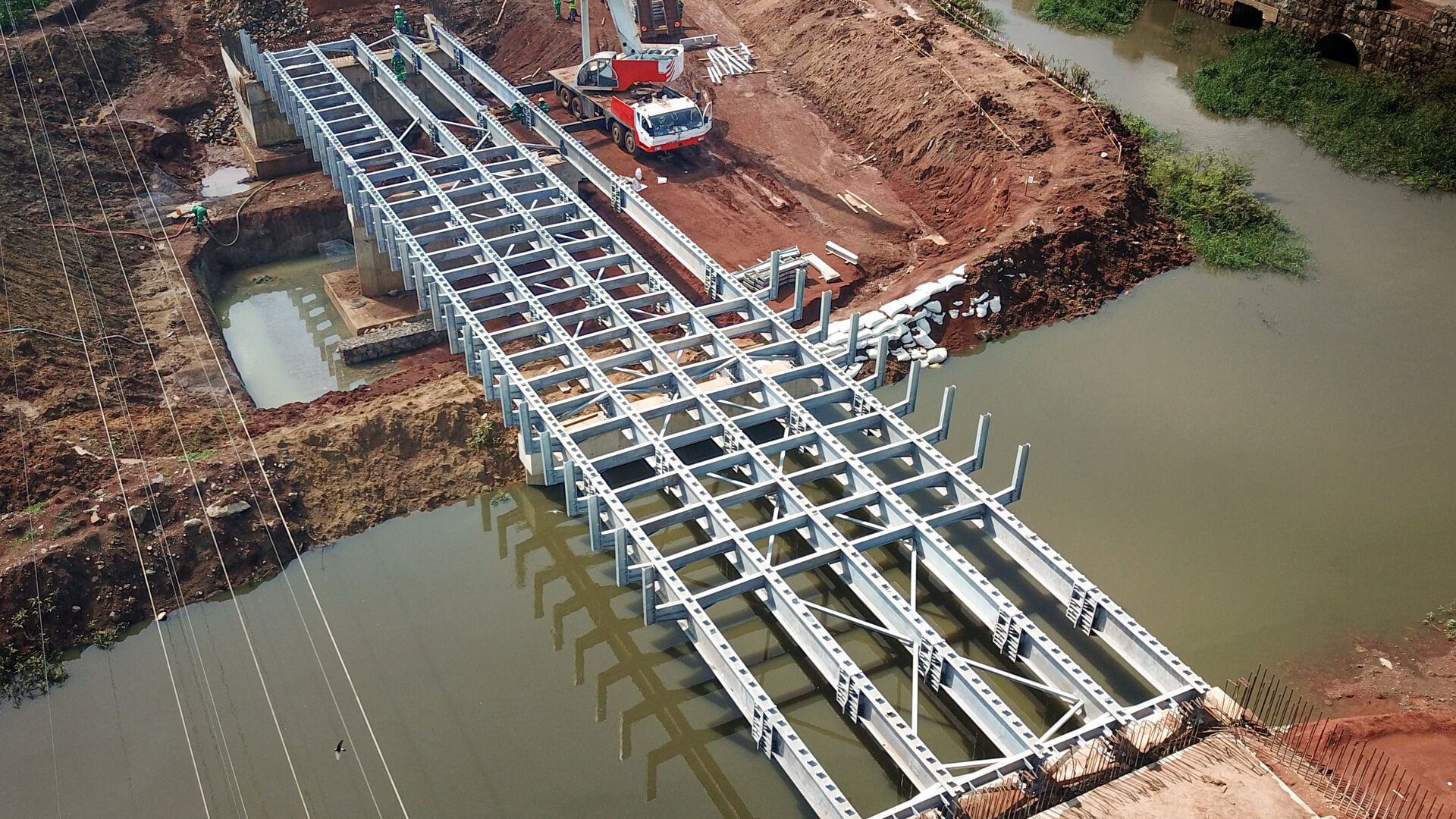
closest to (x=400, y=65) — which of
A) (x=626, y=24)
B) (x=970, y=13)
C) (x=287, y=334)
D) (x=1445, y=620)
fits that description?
(x=626, y=24)

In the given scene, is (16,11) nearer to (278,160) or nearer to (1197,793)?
(278,160)

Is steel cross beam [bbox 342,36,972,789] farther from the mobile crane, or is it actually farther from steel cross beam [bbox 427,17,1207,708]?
the mobile crane

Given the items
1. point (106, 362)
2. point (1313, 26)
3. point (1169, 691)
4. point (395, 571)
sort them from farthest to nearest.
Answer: point (1313, 26)
point (106, 362)
point (395, 571)
point (1169, 691)

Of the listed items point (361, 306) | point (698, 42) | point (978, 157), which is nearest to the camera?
point (361, 306)

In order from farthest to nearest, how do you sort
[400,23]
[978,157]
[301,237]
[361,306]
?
[400,23], [978,157], [301,237], [361,306]

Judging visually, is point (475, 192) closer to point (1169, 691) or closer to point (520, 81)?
point (520, 81)

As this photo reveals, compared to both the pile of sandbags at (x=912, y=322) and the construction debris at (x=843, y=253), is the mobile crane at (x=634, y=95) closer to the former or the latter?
the construction debris at (x=843, y=253)

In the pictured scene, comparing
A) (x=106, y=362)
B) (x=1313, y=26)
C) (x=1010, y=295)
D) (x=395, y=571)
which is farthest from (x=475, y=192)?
(x=1313, y=26)
